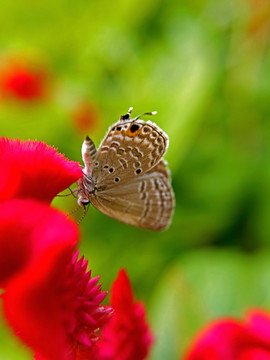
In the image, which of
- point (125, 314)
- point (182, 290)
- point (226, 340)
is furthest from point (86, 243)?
point (125, 314)

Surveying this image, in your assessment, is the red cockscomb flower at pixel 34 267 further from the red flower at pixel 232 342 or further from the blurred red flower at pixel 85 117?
the blurred red flower at pixel 85 117

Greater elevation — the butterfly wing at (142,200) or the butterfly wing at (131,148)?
the butterfly wing at (131,148)

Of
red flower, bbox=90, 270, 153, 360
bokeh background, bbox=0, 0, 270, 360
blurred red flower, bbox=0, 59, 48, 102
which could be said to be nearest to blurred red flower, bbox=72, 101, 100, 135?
bokeh background, bbox=0, 0, 270, 360

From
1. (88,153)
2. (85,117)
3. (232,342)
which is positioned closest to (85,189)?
(88,153)

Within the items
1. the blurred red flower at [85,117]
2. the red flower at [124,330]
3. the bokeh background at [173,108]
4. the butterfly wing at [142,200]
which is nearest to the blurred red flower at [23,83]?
the bokeh background at [173,108]

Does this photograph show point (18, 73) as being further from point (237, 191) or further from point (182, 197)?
point (237, 191)

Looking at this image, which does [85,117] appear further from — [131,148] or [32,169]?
[32,169]

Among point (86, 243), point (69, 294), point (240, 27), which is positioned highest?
point (240, 27)
